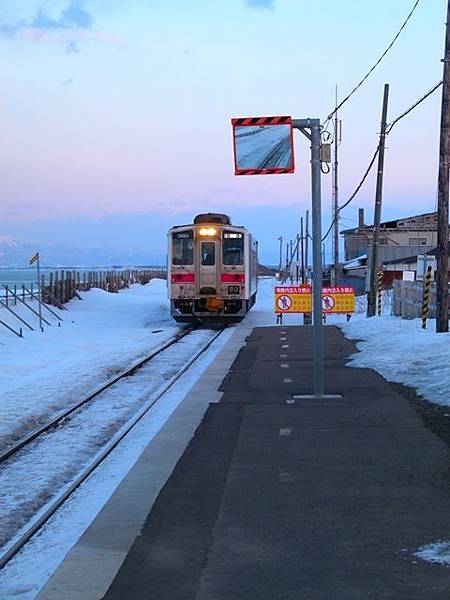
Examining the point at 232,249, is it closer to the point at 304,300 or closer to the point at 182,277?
the point at 182,277

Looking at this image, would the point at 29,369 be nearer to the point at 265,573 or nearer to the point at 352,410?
the point at 352,410

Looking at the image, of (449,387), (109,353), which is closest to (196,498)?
(449,387)

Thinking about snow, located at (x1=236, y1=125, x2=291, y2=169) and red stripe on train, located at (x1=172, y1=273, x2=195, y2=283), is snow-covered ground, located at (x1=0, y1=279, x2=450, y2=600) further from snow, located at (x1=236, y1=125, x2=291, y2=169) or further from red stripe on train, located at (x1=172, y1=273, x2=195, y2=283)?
snow, located at (x1=236, y1=125, x2=291, y2=169)

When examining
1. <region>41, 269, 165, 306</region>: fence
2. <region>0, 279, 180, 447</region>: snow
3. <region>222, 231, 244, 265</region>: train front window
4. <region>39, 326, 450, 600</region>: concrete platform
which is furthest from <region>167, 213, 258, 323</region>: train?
<region>39, 326, 450, 600</region>: concrete platform

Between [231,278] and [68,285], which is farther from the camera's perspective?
[68,285]

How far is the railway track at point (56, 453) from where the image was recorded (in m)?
6.14

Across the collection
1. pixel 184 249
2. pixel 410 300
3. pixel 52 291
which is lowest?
pixel 52 291

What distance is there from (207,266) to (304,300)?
362 centimetres

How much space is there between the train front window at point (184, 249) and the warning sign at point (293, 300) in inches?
131

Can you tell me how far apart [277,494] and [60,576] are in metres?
2.14

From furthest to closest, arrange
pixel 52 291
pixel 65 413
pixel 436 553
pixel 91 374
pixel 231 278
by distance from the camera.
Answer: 1. pixel 52 291
2. pixel 231 278
3. pixel 91 374
4. pixel 65 413
5. pixel 436 553

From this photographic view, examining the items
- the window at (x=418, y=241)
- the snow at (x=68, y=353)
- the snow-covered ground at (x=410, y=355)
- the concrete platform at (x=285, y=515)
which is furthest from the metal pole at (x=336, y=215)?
the concrete platform at (x=285, y=515)

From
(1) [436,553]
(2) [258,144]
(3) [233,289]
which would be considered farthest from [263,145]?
(3) [233,289]

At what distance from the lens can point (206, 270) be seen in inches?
1148
